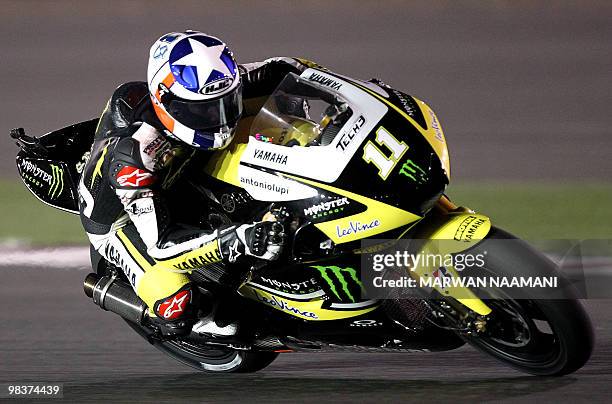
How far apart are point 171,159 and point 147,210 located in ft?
0.86

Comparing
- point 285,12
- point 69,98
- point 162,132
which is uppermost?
point 162,132

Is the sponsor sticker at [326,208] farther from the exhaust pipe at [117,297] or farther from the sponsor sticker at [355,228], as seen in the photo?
the exhaust pipe at [117,297]

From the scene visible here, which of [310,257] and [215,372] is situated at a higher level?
[310,257]

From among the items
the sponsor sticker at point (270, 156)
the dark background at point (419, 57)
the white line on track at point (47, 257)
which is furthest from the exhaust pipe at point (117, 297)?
the dark background at point (419, 57)

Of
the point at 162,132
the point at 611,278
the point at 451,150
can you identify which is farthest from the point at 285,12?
the point at 162,132

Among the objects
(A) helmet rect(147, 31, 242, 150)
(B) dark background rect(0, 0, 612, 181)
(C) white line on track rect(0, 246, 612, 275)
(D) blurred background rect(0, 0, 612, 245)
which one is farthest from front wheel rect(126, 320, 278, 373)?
(B) dark background rect(0, 0, 612, 181)

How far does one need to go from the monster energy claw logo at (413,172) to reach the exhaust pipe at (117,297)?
1.62 m

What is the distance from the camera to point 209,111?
16.1 ft

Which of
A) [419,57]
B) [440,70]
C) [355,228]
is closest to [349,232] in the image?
[355,228]

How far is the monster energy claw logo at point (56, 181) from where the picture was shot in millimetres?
6078

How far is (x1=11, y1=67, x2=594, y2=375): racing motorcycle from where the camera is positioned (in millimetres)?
4625

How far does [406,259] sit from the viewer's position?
15.7 feet

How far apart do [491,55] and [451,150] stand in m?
2.64

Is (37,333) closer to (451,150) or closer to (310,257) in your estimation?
(310,257)
